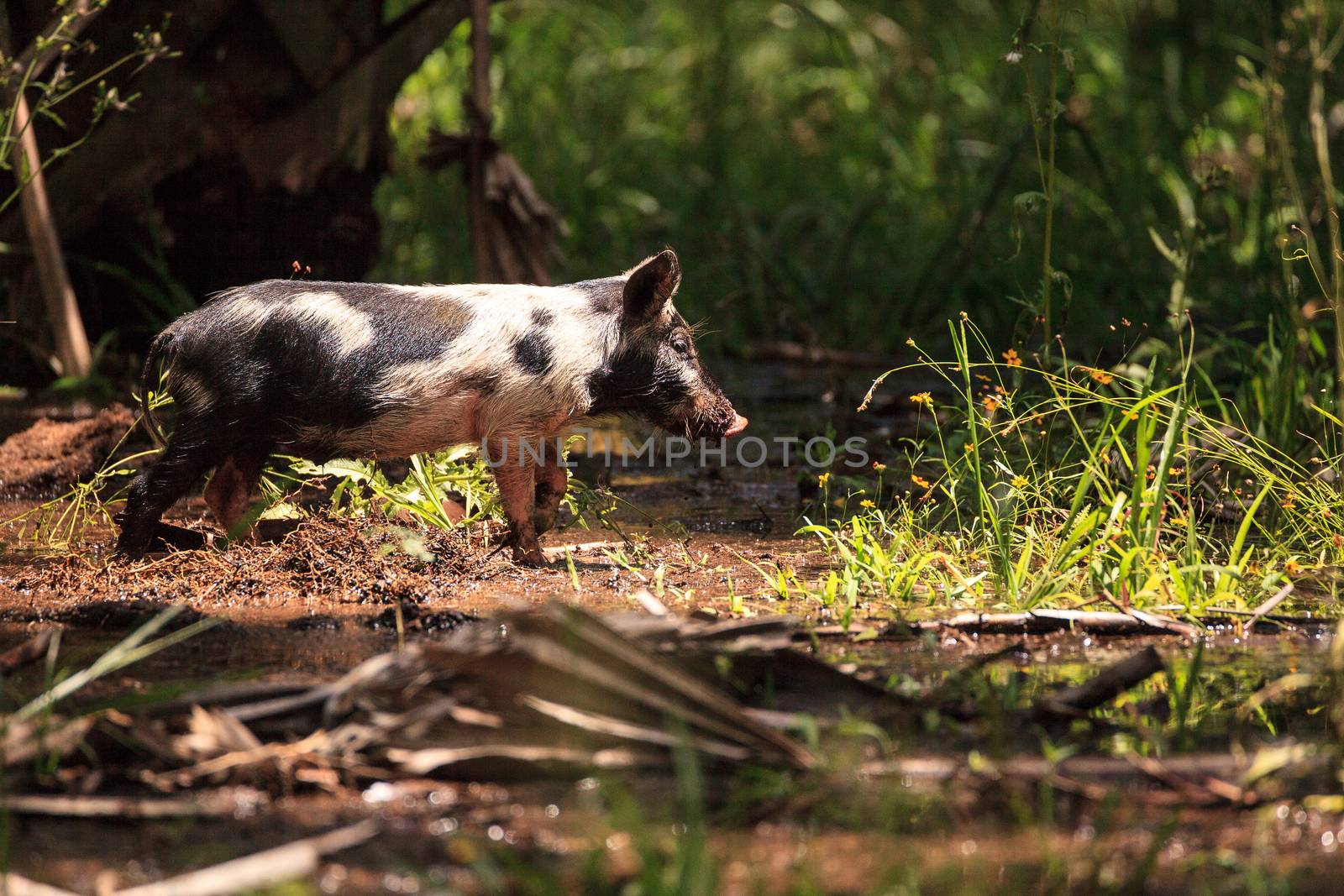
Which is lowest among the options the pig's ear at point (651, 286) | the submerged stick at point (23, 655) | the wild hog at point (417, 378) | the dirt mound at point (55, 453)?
the submerged stick at point (23, 655)

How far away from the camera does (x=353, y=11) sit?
6.60m

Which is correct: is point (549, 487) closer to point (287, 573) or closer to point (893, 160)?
point (287, 573)

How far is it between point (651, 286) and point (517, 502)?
822 millimetres

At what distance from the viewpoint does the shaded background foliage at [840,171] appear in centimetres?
669

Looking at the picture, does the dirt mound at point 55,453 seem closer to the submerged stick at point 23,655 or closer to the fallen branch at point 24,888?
the submerged stick at point 23,655

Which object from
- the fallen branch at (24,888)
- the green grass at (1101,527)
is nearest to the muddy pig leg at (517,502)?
the green grass at (1101,527)

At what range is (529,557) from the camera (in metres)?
4.83

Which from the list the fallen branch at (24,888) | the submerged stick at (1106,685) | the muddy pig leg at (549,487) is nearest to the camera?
the fallen branch at (24,888)

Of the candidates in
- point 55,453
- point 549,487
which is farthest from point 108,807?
point 55,453

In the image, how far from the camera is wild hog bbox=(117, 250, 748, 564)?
4.67 metres

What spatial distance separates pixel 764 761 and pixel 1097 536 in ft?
5.97

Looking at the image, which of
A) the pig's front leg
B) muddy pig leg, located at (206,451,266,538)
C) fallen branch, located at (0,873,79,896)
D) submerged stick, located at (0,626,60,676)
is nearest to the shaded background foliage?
the pig's front leg

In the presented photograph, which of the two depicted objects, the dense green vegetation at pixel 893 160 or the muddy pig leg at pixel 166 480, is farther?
the dense green vegetation at pixel 893 160

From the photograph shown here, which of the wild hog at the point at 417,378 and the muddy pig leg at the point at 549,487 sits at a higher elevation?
the wild hog at the point at 417,378
